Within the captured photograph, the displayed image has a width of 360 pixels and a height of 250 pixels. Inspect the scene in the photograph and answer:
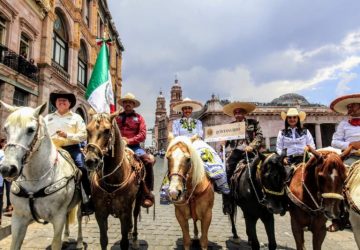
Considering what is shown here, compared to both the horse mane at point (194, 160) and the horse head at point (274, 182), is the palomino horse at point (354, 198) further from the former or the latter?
the horse mane at point (194, 160)

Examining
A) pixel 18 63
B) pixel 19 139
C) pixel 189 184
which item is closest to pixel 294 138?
pixel 189 184

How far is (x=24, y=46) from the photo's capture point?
15.9 metres

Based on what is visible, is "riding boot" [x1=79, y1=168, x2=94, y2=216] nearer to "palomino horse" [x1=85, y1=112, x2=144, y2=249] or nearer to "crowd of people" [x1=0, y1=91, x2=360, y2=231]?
"crowd of people" [x1=0, y1=91, x2=360, y2=231]

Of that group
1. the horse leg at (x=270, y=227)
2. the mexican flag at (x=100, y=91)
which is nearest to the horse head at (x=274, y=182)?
the horse leg at (x=270, y=227)

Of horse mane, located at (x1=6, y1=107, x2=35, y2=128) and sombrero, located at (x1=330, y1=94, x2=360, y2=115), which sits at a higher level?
sombrero, located at (x1=330, y1=94, x2=360, y2=115)

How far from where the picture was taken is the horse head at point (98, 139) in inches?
121

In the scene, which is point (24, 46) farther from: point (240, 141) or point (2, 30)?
point (240, 141)

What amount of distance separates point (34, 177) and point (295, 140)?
474cm

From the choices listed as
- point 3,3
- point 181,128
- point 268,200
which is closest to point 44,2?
point 3,3

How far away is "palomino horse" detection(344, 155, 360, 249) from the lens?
3250 millimetres

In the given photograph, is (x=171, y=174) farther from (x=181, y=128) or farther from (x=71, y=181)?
(x=181, y=128)

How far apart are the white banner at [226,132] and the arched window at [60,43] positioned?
55.8 feet

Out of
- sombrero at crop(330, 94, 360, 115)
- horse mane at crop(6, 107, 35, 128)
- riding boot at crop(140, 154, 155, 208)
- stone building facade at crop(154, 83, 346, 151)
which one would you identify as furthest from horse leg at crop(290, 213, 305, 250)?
stone building facade at crop(154, 83, 346, 151)

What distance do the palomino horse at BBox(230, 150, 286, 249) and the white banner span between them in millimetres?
918
